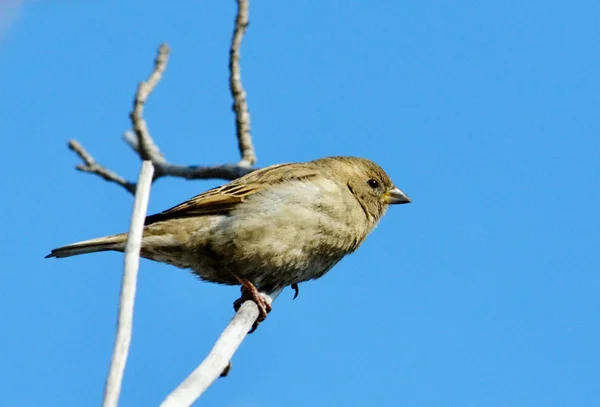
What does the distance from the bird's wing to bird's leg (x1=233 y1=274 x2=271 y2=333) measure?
1.72 ft

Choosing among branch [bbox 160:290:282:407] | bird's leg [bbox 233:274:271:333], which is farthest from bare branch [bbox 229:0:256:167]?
branch [bbox 160:290:282:407]

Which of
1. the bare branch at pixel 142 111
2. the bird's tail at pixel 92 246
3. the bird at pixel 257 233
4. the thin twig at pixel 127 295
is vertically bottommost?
the thin twig at pixel 127 295

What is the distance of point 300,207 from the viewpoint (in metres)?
6.23

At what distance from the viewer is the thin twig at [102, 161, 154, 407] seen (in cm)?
312

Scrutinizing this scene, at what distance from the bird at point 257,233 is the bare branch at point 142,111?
0.49 m

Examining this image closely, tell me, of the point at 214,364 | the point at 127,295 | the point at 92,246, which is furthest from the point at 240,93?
the point at 127,295

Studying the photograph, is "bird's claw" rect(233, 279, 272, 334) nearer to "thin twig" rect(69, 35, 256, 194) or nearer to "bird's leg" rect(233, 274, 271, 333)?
"bird's leg" rect(233, 274, 271, 333)

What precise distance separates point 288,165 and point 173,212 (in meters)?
1.01

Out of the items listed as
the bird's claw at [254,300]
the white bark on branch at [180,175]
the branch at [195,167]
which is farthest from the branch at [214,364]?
the branch at [195,167]

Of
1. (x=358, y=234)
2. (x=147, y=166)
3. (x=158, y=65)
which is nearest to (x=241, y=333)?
(x=147, y=166)

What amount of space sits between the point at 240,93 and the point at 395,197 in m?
1.52

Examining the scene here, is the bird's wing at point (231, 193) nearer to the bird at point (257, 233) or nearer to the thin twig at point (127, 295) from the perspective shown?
the bird at point (257, 233)

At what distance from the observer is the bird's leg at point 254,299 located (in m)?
5.68

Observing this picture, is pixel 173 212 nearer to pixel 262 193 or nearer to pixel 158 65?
pixel 262 193
